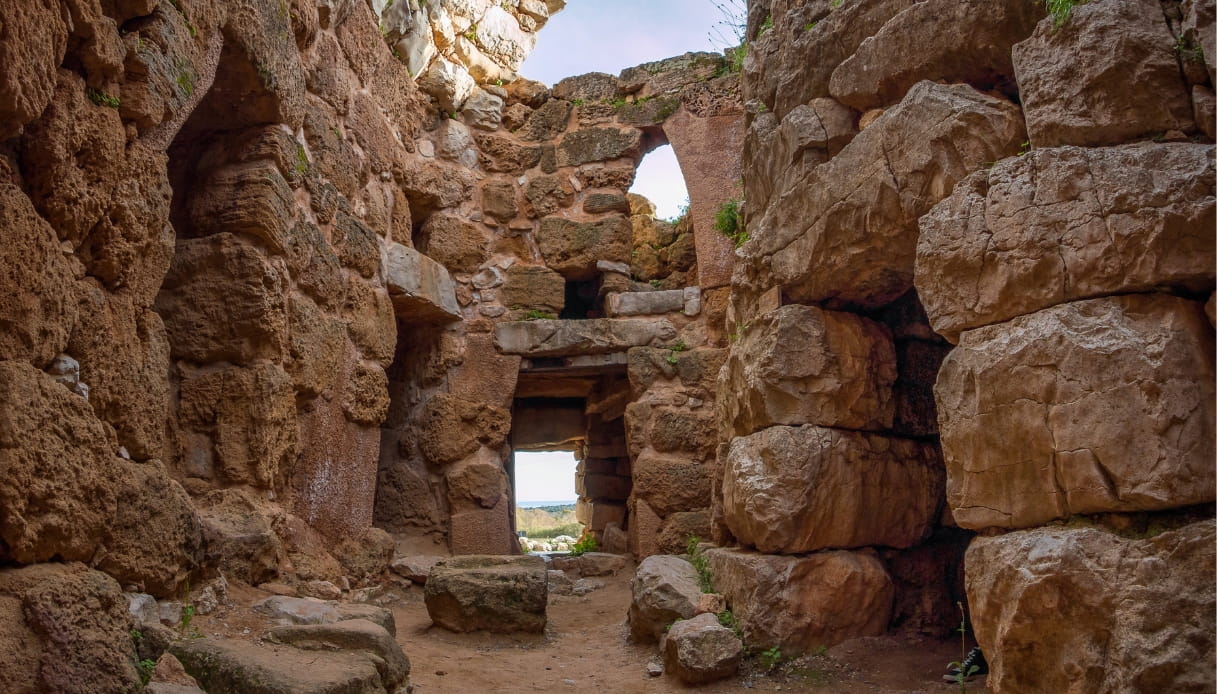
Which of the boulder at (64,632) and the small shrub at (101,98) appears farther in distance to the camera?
the small shrub at (101,98)

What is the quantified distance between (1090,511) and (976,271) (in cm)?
82

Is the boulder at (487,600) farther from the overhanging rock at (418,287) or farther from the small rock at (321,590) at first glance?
the overhanging rock at (418,287)

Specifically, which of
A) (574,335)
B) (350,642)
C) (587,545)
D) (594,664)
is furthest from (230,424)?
(587,545)

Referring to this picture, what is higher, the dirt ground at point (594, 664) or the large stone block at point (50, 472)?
the large stone block at point (50, 472)

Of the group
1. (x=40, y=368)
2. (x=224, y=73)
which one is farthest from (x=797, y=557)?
(x=224, y=73)

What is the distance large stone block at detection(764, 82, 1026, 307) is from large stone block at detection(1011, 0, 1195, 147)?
23cm

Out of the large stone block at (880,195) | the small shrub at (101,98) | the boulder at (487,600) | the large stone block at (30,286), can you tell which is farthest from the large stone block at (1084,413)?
the small shrub at (101,98)

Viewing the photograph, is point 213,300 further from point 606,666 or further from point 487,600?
point 606,666

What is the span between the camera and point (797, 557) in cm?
412

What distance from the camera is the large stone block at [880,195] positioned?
3.25m

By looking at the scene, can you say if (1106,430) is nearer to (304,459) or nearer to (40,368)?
(40,368)

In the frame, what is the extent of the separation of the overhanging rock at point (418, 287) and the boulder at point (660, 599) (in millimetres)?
2566

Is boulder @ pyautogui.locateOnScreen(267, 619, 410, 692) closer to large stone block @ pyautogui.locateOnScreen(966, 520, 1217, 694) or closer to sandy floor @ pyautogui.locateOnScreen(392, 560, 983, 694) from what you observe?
sandy floor @ pyautogui.locateOnScreen(392, 560, 983, 694)

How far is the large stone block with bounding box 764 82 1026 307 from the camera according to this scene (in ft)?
10.7
